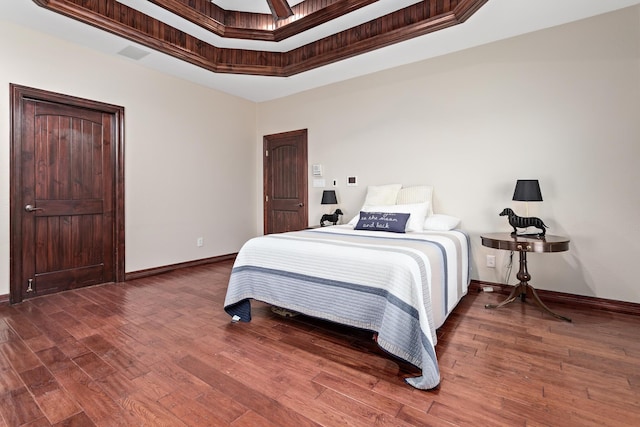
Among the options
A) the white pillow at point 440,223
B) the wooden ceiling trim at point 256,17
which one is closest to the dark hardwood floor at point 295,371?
the white pillow at point 440,223

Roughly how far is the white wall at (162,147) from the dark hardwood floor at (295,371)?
152 centimetres

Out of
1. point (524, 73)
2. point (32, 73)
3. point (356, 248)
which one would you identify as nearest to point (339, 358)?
point (356, 248)

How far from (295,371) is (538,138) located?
3148mm

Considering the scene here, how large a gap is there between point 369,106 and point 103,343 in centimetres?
382

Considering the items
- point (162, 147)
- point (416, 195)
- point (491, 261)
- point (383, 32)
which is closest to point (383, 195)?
point (416, 195)

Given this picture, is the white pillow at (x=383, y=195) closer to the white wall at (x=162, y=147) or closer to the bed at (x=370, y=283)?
the bed at (x=370, y=283)

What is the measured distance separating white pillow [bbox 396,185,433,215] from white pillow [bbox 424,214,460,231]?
19cm

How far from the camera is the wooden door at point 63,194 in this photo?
3.09 m

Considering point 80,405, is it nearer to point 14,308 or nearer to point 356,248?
point 356,248

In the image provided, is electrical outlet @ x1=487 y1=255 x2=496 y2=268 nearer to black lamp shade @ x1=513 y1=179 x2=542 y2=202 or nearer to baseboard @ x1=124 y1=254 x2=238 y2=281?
black lamp shade @ x1=513 y1=179 x2=542 y2=202

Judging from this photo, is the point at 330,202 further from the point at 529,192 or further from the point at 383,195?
the point at 529,192

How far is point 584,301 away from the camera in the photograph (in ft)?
9.65

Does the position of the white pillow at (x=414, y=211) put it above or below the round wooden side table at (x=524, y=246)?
above

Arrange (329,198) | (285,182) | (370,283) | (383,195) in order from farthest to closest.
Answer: (285,182) → (329,198) → (383,195) → (370,283)
